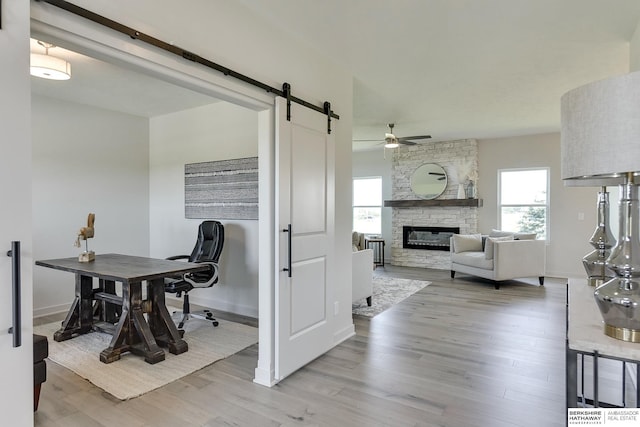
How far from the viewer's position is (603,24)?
8.79ft

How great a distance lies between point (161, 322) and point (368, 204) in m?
6.38

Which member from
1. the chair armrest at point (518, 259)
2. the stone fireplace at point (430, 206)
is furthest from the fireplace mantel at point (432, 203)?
the chair armrest at point (518, 259)

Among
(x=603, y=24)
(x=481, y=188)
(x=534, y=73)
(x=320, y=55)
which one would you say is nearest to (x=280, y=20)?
(x=320, y=55)

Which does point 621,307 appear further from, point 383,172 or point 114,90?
point 383,172

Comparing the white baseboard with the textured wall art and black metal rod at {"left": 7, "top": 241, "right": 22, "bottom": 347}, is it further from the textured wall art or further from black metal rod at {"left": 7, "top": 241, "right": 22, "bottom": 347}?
black metal rod at {"left": 7, "top": 241, "right": 22, "bottom": 347}

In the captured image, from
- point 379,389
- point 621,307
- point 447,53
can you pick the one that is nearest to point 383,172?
point 447,53

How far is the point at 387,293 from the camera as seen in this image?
18.3ft

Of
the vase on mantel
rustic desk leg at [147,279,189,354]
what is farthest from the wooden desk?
the vase on mantel

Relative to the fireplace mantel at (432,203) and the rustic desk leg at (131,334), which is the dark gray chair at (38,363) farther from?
the fireplace mantel at (432,203)

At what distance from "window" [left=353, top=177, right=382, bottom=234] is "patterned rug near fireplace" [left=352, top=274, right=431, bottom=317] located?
226 centimetres

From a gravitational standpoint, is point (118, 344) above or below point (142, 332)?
below

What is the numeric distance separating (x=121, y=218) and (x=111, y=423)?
140 inches

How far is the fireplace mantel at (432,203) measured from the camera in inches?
289

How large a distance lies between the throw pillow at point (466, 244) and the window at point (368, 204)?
7.57ft
